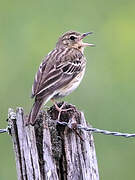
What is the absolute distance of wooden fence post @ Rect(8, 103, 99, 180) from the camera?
7090 mm

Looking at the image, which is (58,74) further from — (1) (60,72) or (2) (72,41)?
(2) (72,41)

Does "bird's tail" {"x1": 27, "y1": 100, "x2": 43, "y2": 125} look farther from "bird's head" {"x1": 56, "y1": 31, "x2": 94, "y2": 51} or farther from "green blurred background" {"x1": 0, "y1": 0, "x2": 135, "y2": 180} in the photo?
"green blurred background" {"x1": 0, "y1": 0, "x2": 135, "y2": 180}

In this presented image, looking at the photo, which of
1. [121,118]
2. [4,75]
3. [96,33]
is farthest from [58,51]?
[96,33]

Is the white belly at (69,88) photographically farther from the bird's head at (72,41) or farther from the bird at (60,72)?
the bird's head at (72,41)

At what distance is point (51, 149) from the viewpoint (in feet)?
23.7

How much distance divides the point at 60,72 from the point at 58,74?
108 mm

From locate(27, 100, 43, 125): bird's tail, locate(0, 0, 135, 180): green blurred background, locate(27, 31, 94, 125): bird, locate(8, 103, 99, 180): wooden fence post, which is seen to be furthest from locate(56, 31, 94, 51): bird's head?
locate(8, 103, 99, 180): wooden fence post

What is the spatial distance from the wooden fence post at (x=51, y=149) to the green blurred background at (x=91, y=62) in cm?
442

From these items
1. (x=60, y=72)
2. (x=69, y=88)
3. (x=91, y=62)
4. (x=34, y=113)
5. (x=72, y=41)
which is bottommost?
(x=34, y=113)

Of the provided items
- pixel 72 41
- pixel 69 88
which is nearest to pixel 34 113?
pixel 69 88

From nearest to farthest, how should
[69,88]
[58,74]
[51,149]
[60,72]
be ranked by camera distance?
[51,149] < [58,74] < [60,72] < [69,88]

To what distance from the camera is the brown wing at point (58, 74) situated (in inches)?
350

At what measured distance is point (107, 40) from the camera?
17.0 metres

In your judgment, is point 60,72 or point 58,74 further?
point 60,72
